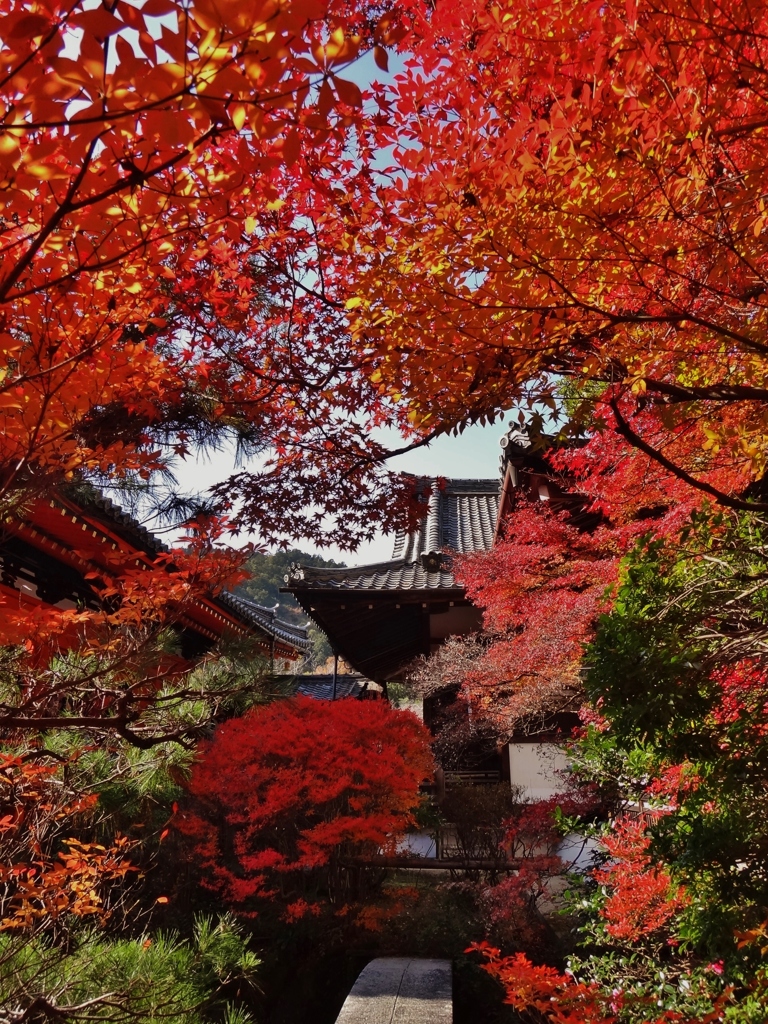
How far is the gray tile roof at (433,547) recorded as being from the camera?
958 cm

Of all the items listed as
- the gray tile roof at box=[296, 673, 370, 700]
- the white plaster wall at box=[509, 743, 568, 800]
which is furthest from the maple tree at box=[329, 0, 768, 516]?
the gray tile roof at box=[296, 673, 370, 700]

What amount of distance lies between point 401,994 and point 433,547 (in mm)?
8040

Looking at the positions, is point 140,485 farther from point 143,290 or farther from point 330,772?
point 143,290

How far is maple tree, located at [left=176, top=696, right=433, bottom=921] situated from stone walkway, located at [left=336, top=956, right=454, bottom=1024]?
35.3 inches

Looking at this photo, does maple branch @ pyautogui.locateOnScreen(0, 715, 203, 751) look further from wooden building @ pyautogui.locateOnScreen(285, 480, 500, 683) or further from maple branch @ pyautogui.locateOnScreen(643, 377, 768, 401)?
wooden building @ pyautogui.locateOnScreen(285, 480, 500, 683)

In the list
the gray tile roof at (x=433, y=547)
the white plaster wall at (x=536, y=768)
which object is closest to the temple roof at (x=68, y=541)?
the gray tile roof at (x=433, y=547)

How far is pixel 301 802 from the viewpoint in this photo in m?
6.71

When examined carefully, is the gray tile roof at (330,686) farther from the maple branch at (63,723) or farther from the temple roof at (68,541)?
the maple branch at (63,723)

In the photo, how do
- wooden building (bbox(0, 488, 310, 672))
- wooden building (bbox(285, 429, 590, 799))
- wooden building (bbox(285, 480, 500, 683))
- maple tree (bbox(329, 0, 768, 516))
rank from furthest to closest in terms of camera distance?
wooden building (bbox(285, 480, 500, 683)) → wooden building (bbox(285, 429, 590, 799)) → wooden building (bbox(0, 488, 310, 672)) → maple tree (bbox(329, 0, 768, 516))

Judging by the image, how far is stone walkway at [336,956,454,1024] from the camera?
190 inches

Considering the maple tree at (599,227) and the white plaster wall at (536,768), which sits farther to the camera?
the white plaster wall at (536,768)

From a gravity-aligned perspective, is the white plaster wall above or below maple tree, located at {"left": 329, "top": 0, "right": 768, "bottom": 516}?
below

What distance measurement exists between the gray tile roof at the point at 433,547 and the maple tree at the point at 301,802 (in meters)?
2.51

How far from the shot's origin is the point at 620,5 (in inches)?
98.8
